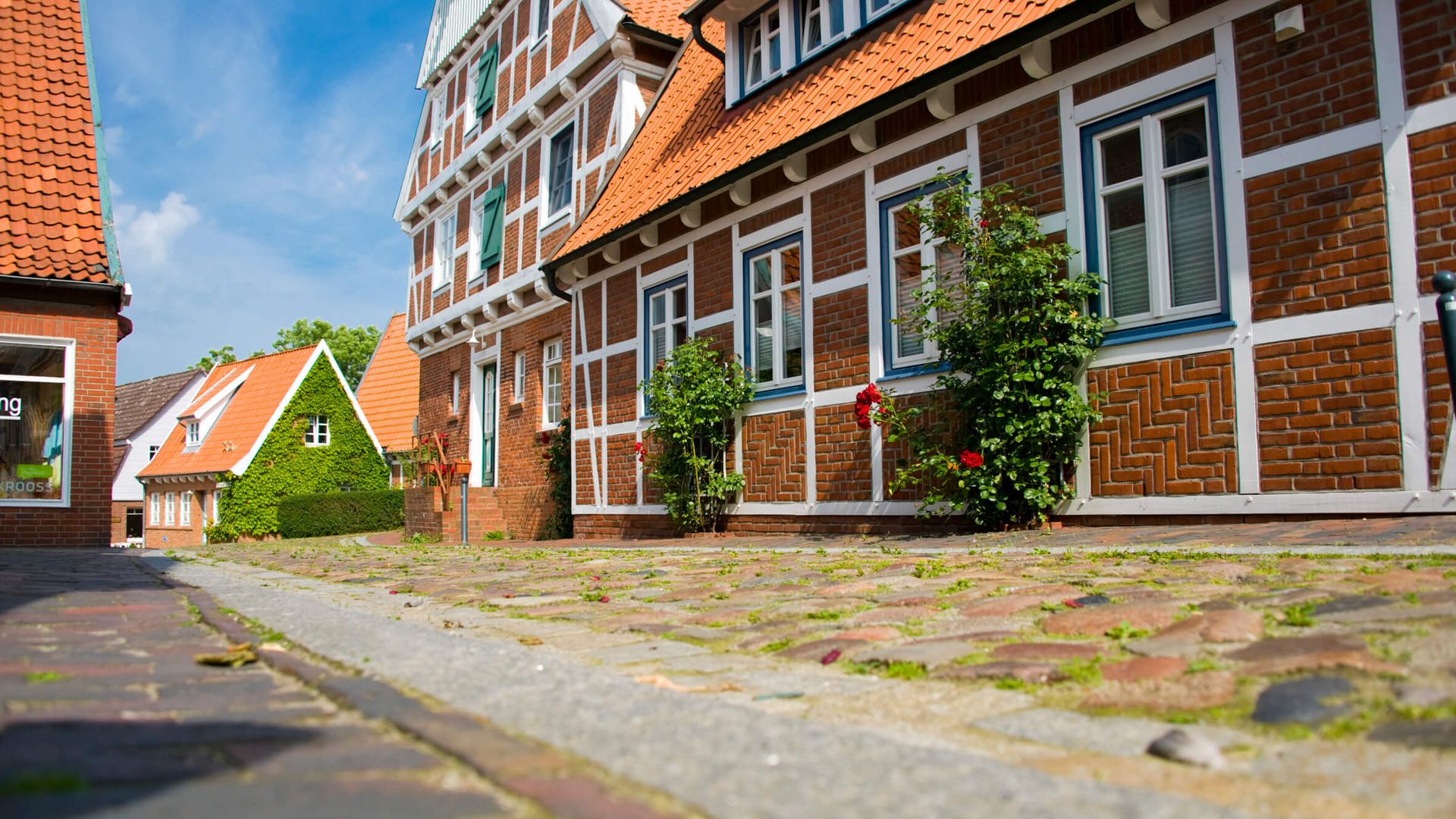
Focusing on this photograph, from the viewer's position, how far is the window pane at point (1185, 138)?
741 centimetres

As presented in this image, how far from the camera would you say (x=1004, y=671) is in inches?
114

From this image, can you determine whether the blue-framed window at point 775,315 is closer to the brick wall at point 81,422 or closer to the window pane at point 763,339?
the window pane at point 763,339

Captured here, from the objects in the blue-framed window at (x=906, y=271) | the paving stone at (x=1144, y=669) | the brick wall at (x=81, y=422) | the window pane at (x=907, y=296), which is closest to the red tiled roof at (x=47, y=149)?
the brick wall at (x=81, y=422)

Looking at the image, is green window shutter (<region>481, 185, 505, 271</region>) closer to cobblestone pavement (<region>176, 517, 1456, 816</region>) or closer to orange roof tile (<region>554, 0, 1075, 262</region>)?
orange roof tile (<region>554, 0, 1075, 262</region>)

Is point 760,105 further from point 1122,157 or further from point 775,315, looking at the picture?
point 1122,157

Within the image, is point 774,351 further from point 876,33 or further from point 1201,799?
point 1201,799

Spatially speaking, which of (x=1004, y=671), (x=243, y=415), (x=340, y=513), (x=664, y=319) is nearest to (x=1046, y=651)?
(x=1004, y=671)

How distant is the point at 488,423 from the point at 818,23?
11.0 metres

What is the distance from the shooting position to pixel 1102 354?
25.8 ft

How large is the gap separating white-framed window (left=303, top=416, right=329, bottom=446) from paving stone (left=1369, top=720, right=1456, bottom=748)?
32462mm

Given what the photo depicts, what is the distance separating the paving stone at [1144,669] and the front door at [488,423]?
17872mm

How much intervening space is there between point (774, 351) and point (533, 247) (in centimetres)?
800

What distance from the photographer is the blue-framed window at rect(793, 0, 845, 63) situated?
11.5 metres

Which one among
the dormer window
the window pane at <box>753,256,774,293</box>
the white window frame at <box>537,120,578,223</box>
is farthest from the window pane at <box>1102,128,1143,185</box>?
the white window frame at <box>537,120,578,223</box>
